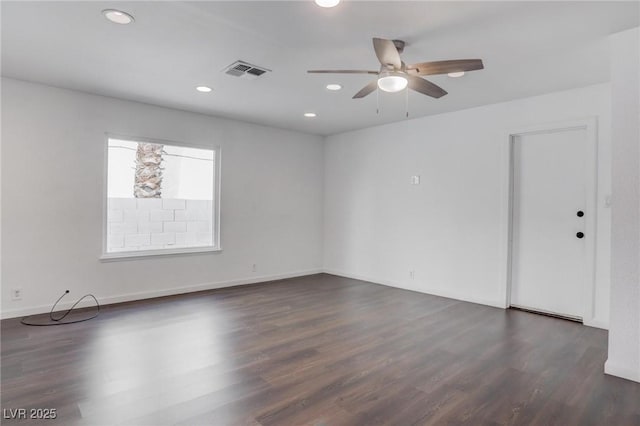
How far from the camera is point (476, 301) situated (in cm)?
474

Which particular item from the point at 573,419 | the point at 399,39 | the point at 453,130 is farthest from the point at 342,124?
the point at 573,419

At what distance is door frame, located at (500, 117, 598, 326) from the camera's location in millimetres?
3771

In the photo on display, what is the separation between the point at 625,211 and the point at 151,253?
503cm

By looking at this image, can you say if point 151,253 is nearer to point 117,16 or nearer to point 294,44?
point 117,16

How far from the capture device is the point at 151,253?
4805mm

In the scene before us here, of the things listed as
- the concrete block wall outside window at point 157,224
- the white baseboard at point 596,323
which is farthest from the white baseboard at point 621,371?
the concrete block wall outside window at point 157,224

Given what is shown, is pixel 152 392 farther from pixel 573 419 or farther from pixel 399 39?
pixel 399 39

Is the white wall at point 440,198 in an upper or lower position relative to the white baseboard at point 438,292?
upper

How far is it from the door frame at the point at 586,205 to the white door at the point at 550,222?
5 cm

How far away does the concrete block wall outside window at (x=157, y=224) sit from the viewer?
4611mm

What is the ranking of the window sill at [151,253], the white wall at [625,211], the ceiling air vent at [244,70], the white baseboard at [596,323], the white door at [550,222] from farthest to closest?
1. the window sill at [151,253]
2. the white door at [550,222]
3. the white baseboard at [596,323]
4. the ceiling air vent at [244,70]
5. the white wall at [625,211]

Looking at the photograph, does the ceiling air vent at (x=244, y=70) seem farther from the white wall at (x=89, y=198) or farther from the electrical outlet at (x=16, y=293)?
the electrical outlet at (x=16, y=293)

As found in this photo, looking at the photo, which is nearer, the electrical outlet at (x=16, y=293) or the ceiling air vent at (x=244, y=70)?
the ceiling air vent at (x=244, y=70)

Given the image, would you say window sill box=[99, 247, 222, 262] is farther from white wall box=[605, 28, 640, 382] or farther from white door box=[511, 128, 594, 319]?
white wall box=[605, 28, 640, 382]
